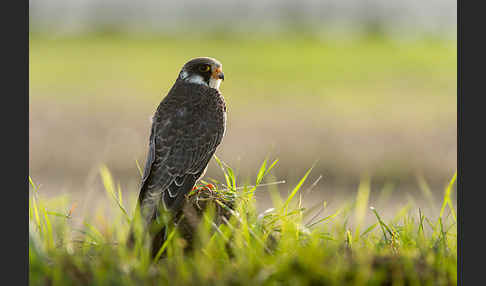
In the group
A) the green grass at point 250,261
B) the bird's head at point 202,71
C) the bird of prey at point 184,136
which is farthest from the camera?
the bird's head at point 202,71

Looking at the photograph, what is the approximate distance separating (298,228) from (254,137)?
37.6 ft

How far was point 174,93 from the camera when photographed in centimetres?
471

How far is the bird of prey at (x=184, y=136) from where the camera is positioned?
4062mm

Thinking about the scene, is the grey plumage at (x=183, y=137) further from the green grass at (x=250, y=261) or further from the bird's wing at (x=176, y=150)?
the green grass at (x=250, y=261)

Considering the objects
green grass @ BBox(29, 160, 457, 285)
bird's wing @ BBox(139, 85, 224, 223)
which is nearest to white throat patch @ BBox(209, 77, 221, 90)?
bird's wing @ BBox(139, 85, 224, 223)

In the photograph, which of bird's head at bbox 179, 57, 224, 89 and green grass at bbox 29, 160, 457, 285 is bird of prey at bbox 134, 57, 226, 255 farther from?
green grass at bbox 29, 160, 457, 285

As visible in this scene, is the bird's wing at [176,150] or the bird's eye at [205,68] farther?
the bird's eye at [205,68]

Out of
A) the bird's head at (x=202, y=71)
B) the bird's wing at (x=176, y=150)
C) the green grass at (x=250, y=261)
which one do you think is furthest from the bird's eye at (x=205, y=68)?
the green grass at (x=250, y=261)

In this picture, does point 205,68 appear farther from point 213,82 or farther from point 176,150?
point 176,150

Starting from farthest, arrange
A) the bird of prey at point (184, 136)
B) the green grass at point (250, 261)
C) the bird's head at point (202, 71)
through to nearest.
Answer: the bird's head at point (202, 71) → the bird of prey at point (184, 136) → the green grass at point (250, 261)

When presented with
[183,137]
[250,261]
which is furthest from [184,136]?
[250,261]

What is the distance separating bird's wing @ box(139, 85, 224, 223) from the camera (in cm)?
408

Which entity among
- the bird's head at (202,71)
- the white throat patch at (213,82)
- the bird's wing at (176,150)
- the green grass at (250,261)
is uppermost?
the bird's head at (202,71)

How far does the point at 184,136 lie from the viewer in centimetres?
446
